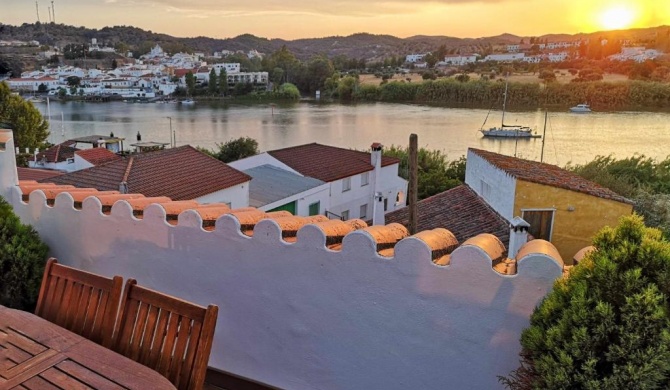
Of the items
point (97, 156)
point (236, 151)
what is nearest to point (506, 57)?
point (236, 151)

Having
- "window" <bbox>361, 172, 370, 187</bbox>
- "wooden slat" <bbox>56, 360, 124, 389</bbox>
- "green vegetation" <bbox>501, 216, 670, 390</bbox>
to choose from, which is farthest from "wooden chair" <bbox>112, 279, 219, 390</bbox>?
"window" <bbox>361, 172, 370, 187</bbox>

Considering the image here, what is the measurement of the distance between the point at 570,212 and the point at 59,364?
29.5ft

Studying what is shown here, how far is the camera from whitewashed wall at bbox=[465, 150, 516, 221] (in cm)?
974

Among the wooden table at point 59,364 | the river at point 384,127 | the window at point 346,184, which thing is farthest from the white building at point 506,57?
the wooden table at point 59,364

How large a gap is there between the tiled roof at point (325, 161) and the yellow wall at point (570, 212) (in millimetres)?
7884

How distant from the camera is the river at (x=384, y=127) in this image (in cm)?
3791

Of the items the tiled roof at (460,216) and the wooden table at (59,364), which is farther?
the tiled roof at (460,216)

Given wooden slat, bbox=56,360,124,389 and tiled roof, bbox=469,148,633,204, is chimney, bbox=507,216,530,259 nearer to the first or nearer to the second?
wooden slat, bbox=56,360,124,389

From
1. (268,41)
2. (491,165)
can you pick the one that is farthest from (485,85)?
(268,41)

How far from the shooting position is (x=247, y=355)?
3.85 metres

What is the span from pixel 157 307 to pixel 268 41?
182 m

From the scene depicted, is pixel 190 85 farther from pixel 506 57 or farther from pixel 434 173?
pixel 434 173

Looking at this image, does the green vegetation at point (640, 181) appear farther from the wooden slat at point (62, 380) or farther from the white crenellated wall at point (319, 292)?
the wooden slat at point (62, 380)

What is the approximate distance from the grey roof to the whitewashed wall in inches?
195
